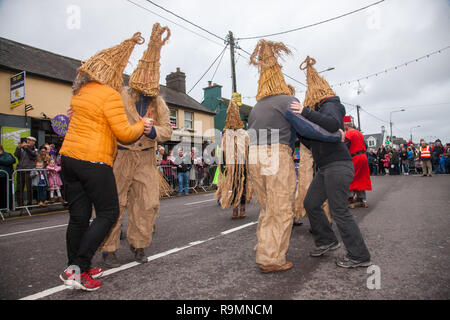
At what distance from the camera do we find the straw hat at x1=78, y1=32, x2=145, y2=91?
2605 millimetres

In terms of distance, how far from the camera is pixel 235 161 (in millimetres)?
5934

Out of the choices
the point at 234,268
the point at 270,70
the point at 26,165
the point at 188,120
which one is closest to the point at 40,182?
the point at 26,165

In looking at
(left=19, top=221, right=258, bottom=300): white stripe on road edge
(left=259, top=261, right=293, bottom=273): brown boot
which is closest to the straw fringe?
(left=19, top=221, right=258, bottom=300): white stripe on road edge

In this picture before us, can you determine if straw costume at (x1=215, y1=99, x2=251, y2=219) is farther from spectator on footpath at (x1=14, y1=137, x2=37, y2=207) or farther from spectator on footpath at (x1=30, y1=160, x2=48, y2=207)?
spectator on footpath at (x1=14, y1=137, x2=37, y2=207)

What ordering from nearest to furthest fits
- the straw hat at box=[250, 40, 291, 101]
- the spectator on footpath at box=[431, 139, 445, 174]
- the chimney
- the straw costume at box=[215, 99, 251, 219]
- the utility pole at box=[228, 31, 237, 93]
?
the straw hat at box=[250, 40, 291, 101], the straw costume at box=[215, 99, 251, 219], the utility pole at box=[228, 31, 237, 93], the spectator on footpath at box=[431, 139, 445, 174], the chimney

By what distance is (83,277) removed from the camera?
2.48 meters

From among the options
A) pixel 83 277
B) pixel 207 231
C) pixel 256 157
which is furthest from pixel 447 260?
pixel 83 277

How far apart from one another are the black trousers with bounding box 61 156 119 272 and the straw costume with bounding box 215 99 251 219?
11.2 ft

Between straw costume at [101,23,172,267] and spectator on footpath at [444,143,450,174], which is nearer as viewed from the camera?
straw costume at [101,23,172,267]

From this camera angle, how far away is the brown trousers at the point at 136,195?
10.2 feet

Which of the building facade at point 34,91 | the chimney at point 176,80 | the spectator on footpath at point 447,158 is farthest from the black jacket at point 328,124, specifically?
the chimney at point 176,80

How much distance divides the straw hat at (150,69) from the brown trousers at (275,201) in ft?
4.30

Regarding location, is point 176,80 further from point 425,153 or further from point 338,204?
point 338,204
